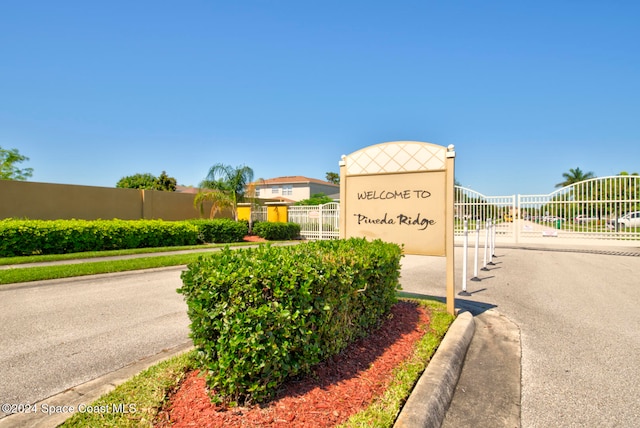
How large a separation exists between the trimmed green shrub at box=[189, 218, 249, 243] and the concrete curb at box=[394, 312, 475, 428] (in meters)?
15.7

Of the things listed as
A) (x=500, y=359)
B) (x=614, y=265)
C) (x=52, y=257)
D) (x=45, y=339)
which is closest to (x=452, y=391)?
(x=500, y=359)

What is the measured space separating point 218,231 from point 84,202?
252 inches

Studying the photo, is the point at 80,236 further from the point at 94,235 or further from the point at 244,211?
the point at 244,211

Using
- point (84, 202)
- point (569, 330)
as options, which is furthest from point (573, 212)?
point (84, 202)

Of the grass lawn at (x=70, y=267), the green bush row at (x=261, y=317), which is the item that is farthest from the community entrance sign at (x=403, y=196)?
the grass lawn at (x=70, y=267)

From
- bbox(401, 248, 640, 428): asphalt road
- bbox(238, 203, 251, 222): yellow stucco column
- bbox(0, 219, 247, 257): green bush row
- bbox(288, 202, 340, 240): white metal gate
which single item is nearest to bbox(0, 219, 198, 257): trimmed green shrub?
bbox(0, 219, 247, 257): green bush row

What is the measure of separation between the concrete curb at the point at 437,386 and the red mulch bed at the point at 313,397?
29 cm

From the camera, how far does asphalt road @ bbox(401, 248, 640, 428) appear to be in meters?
3.04

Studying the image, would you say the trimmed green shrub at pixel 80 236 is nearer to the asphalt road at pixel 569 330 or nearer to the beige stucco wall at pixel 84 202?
the beige stucco wall at pixel 84 202

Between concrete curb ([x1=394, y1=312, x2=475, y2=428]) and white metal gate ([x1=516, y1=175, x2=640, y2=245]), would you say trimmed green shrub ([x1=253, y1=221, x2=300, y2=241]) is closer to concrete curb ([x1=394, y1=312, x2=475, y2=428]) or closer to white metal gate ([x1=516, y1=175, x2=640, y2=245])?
white metal gate ([x1=516, y1=175, x2=640, y2=245])

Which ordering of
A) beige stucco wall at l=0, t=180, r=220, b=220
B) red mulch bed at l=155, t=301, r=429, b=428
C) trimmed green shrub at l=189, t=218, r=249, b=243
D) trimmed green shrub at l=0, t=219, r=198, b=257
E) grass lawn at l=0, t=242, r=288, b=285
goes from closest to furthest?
red mulch bed at l=155, t=301, r=429, b=428 → grass lawn at l=0, t=242, r=288, b=285 → trimmed green shrub at l=0, t=219, r=198, b=257 → beige stucco wall at l=0, t=180, r=220, b=220 → trimmed green shrub at l=189, t=218, r=249, b=243

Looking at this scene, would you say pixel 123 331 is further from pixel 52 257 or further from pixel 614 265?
pixel 614 265

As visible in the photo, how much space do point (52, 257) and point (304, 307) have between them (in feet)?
38.4

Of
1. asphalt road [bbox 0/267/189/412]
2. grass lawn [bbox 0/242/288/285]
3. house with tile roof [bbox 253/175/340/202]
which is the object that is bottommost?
asphalt road [bbox 0/267/189/412]
